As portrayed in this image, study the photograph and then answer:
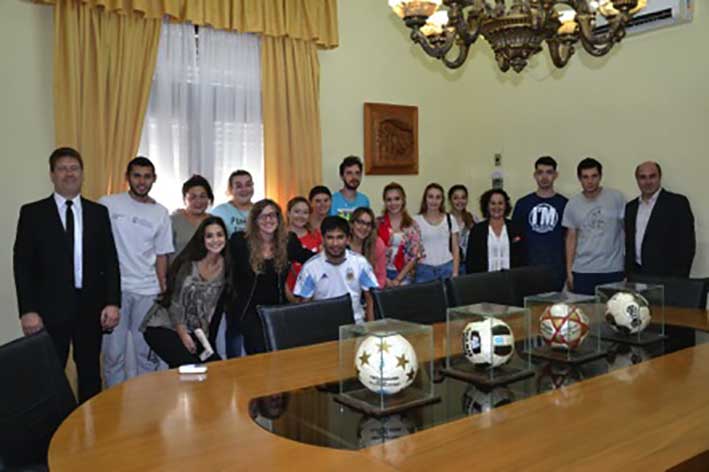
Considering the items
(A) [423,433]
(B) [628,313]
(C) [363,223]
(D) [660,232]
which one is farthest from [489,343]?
(D) [660,232]

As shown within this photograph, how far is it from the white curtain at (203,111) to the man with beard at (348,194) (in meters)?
0.65

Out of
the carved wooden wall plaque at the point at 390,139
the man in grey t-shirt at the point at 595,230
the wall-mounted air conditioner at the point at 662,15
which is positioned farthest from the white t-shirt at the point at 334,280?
the wall-mounted air conditioner at the point at 662,15

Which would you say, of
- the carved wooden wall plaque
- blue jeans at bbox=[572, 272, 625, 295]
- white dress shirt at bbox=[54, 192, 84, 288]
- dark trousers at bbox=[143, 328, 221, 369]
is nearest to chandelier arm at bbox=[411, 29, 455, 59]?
dark trousers at bbox=[143, 328, 221, 369]

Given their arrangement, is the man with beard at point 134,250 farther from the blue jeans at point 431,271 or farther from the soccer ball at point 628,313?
the soccer ball at point 628,313

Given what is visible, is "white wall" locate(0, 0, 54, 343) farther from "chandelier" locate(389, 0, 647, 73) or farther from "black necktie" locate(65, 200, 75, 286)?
"chandelier" locate(389, 0, 647, 73)

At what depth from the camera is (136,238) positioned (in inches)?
142

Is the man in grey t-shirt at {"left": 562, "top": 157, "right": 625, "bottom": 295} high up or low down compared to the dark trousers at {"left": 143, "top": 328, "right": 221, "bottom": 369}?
up

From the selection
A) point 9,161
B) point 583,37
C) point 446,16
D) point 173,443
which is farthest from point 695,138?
point 9,161

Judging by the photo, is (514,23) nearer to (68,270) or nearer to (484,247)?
(484,247)

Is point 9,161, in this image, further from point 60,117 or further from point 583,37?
point 583,37

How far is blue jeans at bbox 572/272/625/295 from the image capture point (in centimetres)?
442

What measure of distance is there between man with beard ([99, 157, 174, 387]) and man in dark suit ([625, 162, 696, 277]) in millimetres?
3162

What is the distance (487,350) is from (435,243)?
→ 2561mm

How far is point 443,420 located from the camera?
1.61 metres
